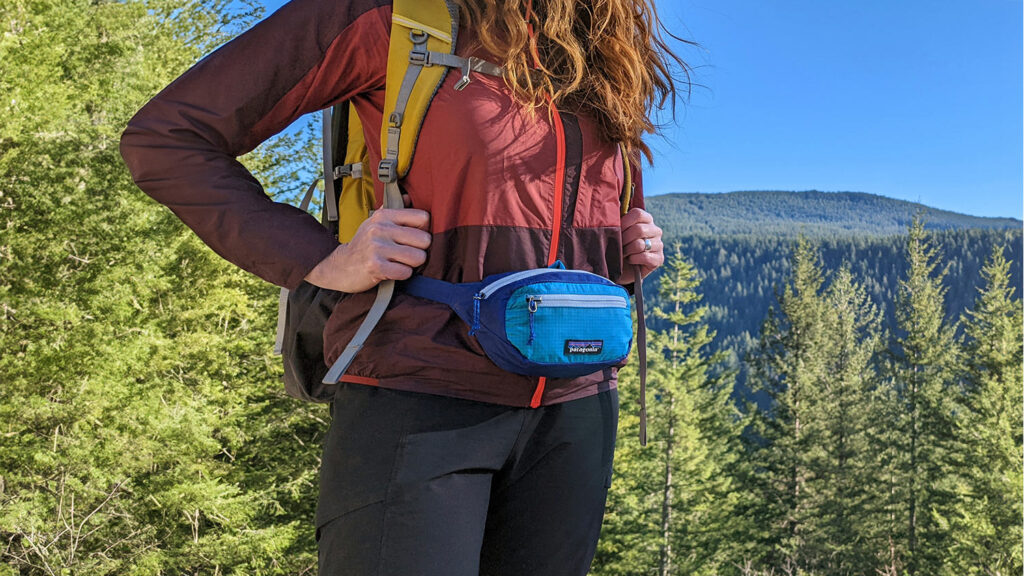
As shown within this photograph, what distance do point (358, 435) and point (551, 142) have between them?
503mm

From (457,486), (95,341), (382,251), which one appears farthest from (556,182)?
(95,341)

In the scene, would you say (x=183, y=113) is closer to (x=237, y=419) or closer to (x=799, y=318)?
(x=237, y=419)

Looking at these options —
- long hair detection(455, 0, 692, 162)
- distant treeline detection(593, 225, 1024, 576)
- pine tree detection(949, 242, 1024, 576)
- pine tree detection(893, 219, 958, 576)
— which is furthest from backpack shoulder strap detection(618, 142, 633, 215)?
pine tree detection(893, 219, 958, 576)

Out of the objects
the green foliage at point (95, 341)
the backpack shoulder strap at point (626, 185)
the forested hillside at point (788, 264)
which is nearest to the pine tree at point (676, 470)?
the green foliage at point (95, 341)

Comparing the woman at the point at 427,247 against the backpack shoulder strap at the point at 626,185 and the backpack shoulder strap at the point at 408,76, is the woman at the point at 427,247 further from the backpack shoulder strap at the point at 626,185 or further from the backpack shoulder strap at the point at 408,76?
the backpack shoulder strap at the point at 626,185

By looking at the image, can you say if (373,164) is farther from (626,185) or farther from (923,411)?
(923,411)

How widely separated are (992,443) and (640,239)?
119 ft

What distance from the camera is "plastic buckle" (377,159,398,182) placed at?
122 cm

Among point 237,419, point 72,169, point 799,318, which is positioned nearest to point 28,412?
point 72,169

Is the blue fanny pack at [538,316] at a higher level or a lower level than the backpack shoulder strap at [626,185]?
lower

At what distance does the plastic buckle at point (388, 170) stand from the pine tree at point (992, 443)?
33.2 metres

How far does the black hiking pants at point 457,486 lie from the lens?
3.67 feet

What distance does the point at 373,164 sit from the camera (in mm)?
1294

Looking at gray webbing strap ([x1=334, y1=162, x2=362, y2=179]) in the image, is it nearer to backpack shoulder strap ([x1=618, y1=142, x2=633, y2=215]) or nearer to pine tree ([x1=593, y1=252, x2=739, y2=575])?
backpack shoulder strap ([x1=618, y1=142, x2=633, y2=215])
